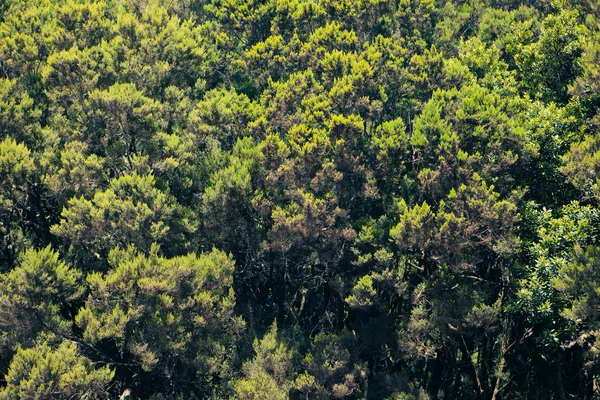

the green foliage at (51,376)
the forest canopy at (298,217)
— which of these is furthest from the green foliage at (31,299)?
the green foliage at (51,376)

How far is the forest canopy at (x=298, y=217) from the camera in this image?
32531 millimetres

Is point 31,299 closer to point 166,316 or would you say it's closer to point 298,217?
point 166,316

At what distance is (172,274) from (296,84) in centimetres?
1583

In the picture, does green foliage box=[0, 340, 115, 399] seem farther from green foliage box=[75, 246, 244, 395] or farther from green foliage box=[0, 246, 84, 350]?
green foliage box=[75, 246, 244, 395]

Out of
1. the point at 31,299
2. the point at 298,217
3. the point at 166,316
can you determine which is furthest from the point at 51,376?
the point at 298,217

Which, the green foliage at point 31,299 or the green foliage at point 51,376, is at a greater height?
the green foliage at point 31,299

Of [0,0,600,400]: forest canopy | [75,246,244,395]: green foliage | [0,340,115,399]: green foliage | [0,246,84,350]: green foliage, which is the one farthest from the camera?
[75,246,244,395]: green foliage

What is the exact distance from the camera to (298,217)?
3769 centimetres

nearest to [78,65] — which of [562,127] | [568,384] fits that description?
[562,127]

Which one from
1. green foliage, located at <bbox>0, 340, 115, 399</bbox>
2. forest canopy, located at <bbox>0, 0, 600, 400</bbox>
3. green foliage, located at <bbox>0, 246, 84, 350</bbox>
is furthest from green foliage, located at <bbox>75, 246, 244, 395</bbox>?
green foliage, located at <bbox>0, 340, 115, 399</bbox>

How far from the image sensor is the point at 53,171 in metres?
37.3

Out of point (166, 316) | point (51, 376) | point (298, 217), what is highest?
point (298, 217)

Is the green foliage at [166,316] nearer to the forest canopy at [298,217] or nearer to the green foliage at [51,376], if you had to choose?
the forest canopy at [298,217]

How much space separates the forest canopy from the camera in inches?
1281
